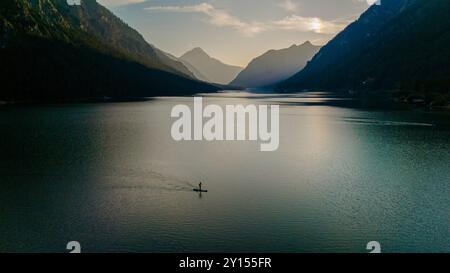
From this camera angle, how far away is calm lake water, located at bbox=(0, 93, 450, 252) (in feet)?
119

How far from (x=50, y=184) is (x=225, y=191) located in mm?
22317

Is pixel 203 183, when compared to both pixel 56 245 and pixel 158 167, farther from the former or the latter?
pixel 56 245

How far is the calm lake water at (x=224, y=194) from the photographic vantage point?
119 ft

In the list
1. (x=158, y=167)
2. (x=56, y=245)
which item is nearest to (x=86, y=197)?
(x=56, y=245)

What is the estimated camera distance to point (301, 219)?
4109 centimetres

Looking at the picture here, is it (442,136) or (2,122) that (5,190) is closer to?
(2,122)

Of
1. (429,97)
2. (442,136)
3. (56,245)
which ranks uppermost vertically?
(429,97)

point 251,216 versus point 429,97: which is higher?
point 429,97

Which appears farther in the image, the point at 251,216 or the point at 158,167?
the point at 158,167

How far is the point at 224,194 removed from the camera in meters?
50.2
